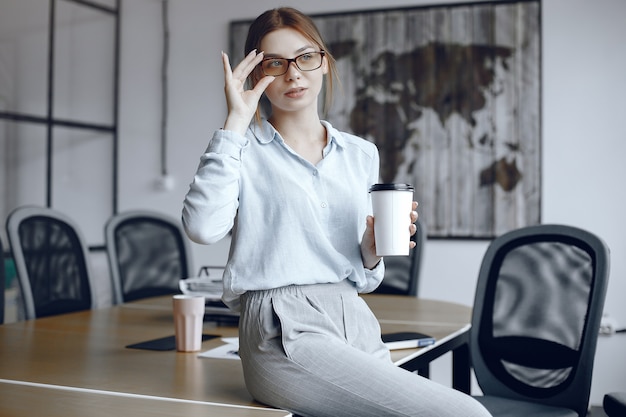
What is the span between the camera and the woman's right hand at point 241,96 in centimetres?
128

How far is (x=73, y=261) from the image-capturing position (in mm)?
2750

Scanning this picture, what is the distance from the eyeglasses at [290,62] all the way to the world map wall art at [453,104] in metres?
2.99

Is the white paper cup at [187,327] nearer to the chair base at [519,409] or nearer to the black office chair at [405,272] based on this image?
the chair base at [519,409]

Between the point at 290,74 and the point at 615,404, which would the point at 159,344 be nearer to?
the point at 290,74

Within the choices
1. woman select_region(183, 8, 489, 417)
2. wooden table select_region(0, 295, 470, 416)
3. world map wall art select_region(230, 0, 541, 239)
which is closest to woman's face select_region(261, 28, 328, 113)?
woman select_region(183, 8, 489, 417)

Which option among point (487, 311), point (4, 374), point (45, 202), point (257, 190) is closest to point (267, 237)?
point (257, 190)

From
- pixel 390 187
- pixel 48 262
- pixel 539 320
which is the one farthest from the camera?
pixel 48 262

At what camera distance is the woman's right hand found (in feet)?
4.20

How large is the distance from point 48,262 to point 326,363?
1.74 metres

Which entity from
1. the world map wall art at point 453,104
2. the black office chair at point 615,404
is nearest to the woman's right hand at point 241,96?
the black office chair at point 615,404

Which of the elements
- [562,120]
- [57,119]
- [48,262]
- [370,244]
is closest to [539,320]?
[370,244]

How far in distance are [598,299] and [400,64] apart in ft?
8.78

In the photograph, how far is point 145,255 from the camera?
3.10 m

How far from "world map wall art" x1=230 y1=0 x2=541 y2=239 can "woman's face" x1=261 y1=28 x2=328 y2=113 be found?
2.99 m
